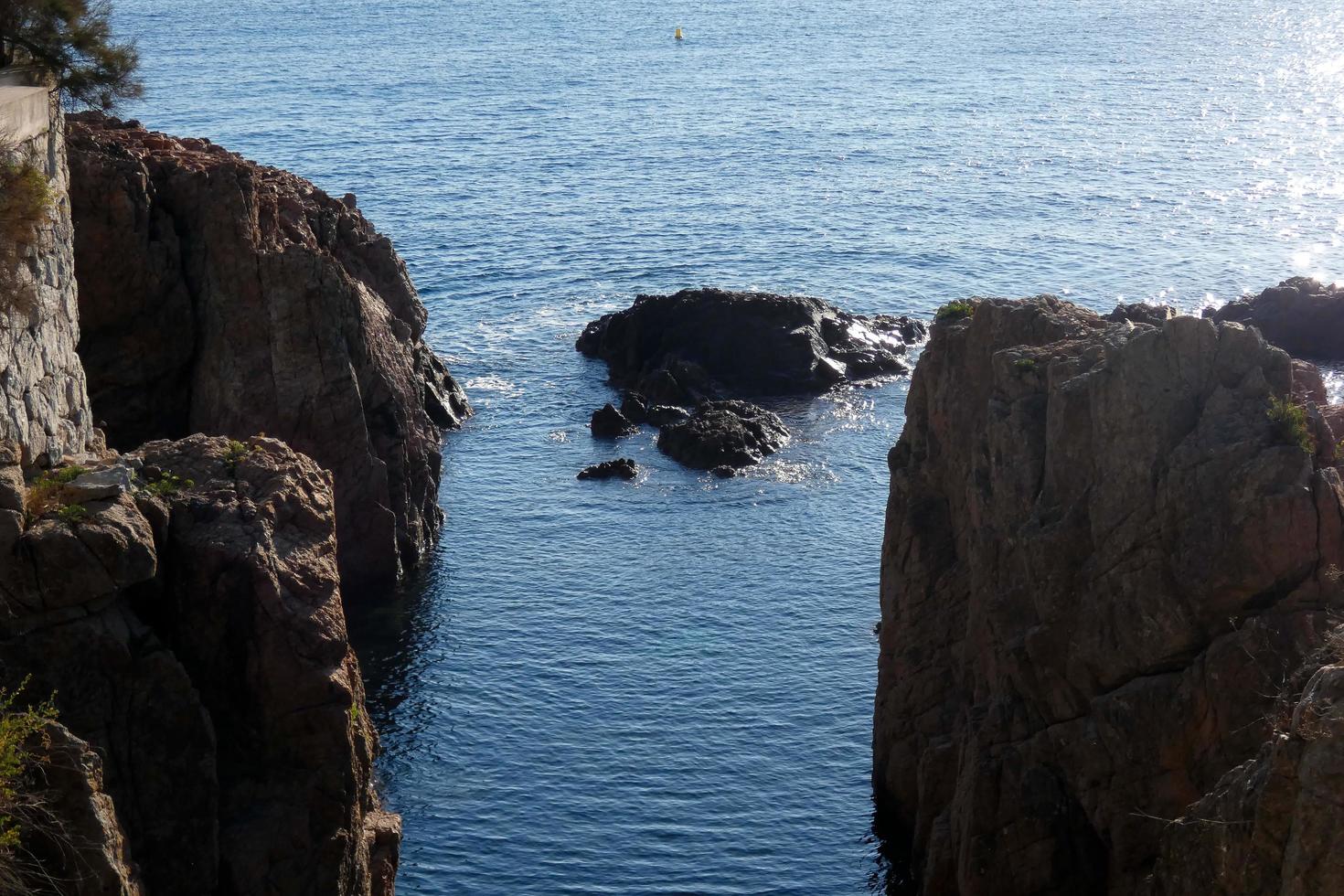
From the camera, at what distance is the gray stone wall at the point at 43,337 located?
33.1 metres

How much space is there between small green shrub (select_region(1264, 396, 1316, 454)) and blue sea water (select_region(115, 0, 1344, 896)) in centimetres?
1803

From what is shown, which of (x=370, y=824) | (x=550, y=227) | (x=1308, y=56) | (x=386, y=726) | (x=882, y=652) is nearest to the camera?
(x=370, y=824)

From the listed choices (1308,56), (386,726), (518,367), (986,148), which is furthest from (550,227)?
(1308,56)

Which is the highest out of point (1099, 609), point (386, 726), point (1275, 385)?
point (1275, 385)

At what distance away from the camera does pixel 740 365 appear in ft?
286

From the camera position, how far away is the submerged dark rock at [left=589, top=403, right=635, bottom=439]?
3125 inches

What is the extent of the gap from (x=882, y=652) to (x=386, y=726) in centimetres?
1671

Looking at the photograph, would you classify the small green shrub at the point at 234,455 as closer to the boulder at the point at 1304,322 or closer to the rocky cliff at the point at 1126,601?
the rocky cliff at the point at 1126,601

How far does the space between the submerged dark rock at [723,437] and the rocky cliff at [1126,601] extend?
34.2 m

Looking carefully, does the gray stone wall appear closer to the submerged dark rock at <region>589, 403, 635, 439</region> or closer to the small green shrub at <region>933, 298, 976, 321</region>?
the small green shrub at <region>933, 298, 976, 321</region>

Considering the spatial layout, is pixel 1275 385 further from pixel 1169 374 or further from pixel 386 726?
pixel 386 726

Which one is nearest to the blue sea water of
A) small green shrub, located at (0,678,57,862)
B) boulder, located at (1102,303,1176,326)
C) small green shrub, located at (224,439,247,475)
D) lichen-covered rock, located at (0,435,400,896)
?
lichen-covered rock, located at (0,435,400,896)

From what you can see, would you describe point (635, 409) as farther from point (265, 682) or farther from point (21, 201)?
point (265, 682)

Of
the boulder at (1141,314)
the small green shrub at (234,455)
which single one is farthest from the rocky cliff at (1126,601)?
the small green shrub at (234,455)
